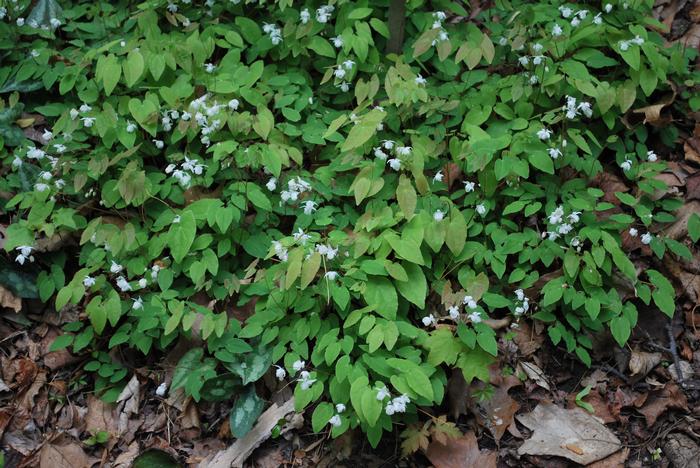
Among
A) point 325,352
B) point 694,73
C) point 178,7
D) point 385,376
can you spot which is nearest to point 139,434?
point 325,352

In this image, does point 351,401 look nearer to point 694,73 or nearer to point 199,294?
point 199,294

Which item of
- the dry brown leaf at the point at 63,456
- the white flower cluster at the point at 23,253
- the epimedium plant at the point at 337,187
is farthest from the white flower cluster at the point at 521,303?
the white flower cluster at the point at 23,253

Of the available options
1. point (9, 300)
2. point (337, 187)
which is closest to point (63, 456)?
point (9, 300)

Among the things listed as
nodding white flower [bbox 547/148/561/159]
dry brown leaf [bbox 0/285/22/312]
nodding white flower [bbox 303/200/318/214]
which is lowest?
dry brown leaf [bbox 0/285/22/312]

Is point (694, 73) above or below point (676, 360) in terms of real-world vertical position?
above

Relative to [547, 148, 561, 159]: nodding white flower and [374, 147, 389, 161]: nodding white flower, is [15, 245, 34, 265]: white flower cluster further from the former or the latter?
[547, 148, 561, 159]: nodding white flower

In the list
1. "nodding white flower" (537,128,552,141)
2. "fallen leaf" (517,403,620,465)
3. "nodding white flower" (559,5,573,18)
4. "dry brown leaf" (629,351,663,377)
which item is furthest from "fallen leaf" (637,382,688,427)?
"nodding white flower" (559,5,573,18)
